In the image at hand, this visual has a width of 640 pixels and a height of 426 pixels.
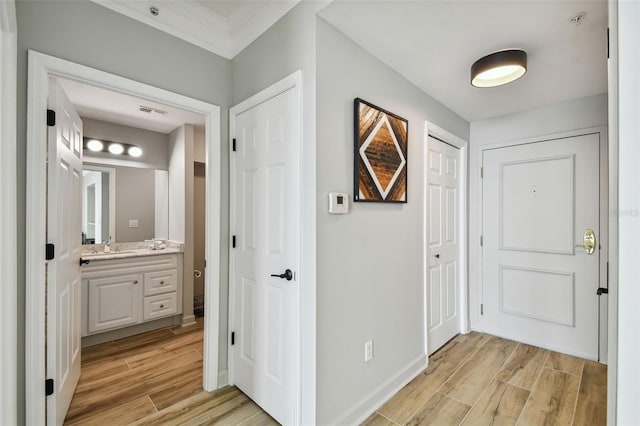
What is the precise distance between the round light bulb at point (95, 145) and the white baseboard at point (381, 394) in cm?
360

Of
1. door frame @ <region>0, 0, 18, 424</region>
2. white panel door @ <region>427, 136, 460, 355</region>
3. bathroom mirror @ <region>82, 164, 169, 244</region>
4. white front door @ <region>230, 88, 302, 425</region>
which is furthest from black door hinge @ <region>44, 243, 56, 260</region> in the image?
white panel door @ <region>427, 136, 460, 355</region>

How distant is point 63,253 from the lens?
1672mm

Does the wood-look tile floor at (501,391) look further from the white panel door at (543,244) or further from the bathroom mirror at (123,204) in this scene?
the bathroom mirror at (123,204)

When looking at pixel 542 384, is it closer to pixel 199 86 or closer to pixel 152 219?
pixel 199 86

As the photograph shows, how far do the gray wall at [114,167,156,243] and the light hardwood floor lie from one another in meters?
1.31

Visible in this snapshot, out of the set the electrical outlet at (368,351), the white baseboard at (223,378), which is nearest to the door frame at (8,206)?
the white baseboard at (223,378)

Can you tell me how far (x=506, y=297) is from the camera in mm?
3104

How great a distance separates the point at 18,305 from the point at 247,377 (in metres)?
1.33

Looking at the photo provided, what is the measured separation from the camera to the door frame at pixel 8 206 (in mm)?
1093

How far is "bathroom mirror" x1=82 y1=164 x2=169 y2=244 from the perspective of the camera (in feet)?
10.8

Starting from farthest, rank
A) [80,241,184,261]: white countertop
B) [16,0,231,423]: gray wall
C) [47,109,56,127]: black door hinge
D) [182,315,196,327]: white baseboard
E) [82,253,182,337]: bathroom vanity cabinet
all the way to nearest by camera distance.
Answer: [182,315,196,327]: white baseboard < [80,241,184,261]: white countertop < [82,253,182,337]: bathroom vanity cabinet < [47,109,56,127]: black door hinge < [16,0,231,423]: gray wall

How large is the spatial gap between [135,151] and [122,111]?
23.3 inches

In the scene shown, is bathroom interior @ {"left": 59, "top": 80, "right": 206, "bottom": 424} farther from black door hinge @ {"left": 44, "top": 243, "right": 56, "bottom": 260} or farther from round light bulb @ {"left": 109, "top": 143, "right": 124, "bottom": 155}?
black door hinge @ {"left": 44, "top": 243, "right": 56, "bottom": 260}

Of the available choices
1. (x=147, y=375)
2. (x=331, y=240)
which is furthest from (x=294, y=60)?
(x=147, y=375)
